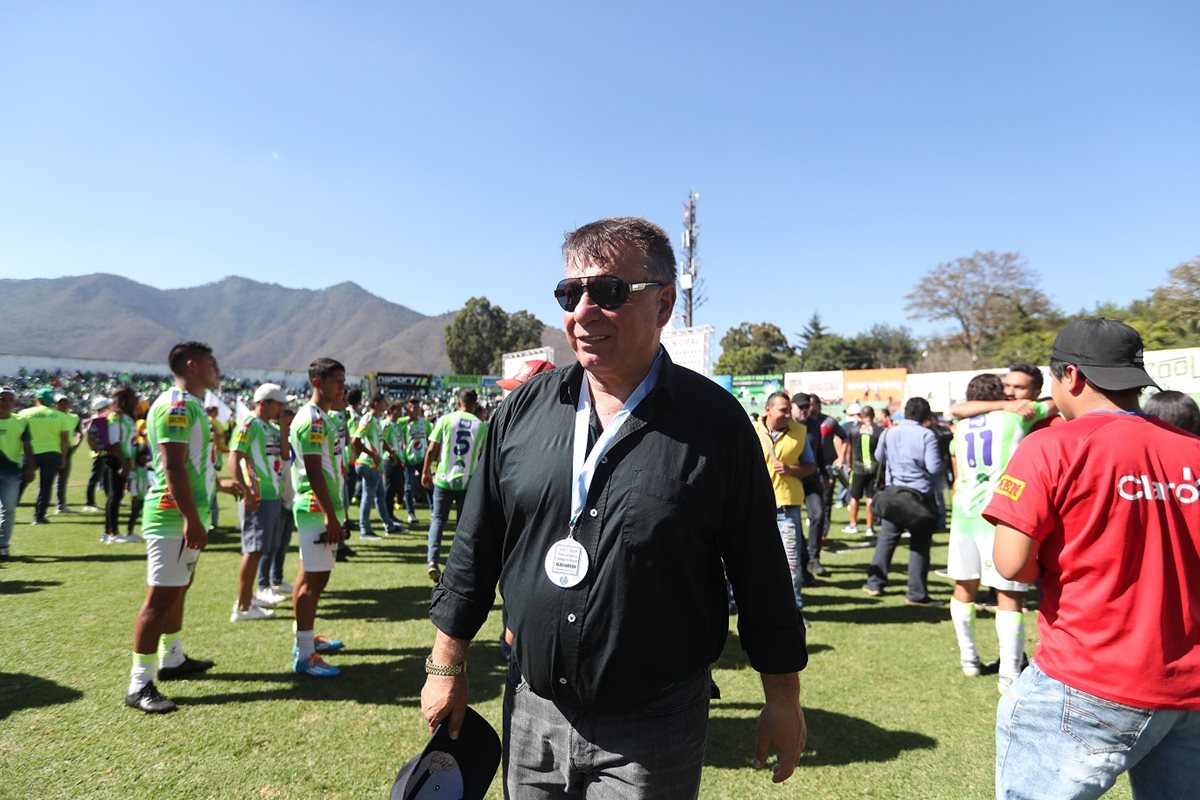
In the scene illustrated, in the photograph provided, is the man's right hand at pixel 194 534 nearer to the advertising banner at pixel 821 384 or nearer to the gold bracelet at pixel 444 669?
the gold bracelet at pixel 444 669

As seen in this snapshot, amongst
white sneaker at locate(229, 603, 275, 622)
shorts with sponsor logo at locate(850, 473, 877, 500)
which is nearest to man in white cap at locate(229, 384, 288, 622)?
white sneaker at locate(229, 603, 275, 622)

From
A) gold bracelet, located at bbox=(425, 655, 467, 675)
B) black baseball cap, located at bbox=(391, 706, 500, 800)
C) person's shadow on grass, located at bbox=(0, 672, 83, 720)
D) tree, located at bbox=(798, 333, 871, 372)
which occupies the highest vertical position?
tree, located at bbox=(798, 333, 871, 372)

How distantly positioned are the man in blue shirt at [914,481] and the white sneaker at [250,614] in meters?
6.76

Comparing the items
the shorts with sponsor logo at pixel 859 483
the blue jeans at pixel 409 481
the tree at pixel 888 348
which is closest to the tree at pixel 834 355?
the tree at pixel 888 348

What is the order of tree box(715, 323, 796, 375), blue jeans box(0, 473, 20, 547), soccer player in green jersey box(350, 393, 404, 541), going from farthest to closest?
tree box(715, 323, 796, 375)
soccer player in green jersey box(350, 393, 404, 541)
blue jeans box(0, 473, 20, 547)

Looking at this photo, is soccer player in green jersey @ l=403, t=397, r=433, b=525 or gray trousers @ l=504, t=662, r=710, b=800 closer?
gray trousers @ l=504, t=662, r=710, b=800

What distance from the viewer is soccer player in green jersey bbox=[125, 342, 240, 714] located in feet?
13.3

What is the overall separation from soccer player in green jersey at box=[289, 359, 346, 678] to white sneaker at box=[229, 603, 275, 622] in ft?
4.75

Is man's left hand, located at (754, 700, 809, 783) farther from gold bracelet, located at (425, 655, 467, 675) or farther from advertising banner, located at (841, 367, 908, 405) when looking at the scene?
advertising banner, located at (841, 367, 908, 405)

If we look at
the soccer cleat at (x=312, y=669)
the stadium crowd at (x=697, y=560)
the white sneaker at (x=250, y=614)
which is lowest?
the white sneaker at (x=250, y=614)

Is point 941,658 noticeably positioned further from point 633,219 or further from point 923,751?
point 633,219

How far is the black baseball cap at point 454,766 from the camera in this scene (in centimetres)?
177

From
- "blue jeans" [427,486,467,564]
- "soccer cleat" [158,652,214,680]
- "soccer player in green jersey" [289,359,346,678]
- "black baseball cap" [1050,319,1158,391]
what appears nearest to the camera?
"black baseball cap" [1050,319,1158,391]

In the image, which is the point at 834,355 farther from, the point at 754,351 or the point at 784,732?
the point at 784,732
